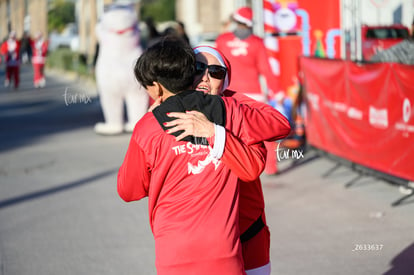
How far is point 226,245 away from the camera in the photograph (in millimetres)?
2678

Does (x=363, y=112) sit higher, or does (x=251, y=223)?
(x=251, y=223)

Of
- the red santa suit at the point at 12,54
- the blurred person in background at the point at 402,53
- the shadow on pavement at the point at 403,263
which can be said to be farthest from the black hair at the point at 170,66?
the red santa suit at the point at 12,54

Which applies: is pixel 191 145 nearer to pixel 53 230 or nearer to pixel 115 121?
pixel 53 230

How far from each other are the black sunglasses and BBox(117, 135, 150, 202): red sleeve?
41 centimetres

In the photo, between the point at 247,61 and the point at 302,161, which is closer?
the point at 247,61

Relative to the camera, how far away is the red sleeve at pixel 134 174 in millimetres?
2744

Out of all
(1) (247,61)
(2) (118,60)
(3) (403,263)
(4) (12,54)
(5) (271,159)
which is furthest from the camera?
(4) (12,54)

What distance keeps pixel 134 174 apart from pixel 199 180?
296mm

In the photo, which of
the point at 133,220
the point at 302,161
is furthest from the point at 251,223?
the point at 302,161

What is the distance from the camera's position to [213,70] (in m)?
3.00

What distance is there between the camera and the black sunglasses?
288cm

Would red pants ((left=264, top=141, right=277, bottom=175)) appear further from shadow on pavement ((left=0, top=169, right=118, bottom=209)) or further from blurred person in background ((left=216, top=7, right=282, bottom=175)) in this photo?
shadow on pavement ((left=0, top=169, right=118, bottom=209))

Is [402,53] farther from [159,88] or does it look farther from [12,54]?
[12,54]

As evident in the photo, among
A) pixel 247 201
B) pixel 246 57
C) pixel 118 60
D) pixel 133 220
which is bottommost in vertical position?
pixel 133 220
